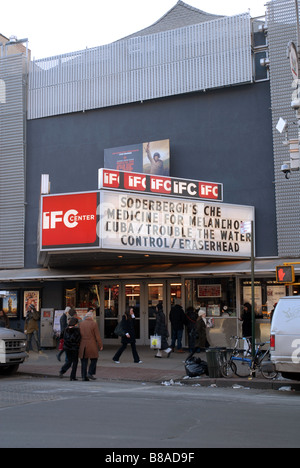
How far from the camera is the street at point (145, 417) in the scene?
654cm

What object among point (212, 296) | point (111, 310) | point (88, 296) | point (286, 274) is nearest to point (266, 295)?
point (212, 296)

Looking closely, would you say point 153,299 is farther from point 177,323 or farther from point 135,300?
point 177,323

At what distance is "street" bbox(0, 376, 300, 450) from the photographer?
21.5 ft

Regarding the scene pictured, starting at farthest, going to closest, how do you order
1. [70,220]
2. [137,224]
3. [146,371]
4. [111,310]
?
[111,310]
[137,224]
[70,220]
[146,371]

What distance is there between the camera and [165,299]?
21422mm

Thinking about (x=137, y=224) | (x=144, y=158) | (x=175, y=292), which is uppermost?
(x=144, y=158)

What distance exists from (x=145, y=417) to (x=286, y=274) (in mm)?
7001

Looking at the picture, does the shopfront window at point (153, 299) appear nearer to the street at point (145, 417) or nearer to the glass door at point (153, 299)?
the glass door at point (153, 299)

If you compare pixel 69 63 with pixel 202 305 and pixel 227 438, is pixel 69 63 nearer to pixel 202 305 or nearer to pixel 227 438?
pixel 202 305

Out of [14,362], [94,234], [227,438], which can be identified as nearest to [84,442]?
[227,438]

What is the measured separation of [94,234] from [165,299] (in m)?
6.38

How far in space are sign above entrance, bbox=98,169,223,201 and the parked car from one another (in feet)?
15.8

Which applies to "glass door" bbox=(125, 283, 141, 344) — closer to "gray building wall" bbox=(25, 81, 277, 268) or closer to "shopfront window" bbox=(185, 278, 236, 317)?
"shopfront window" bbox=(185, 278, 236, 317)

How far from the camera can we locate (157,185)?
1706cm
